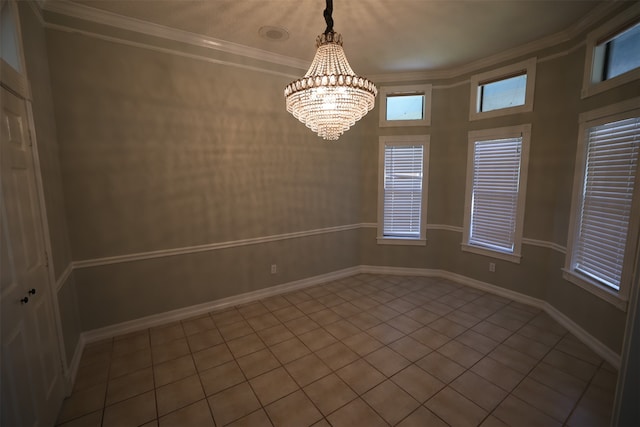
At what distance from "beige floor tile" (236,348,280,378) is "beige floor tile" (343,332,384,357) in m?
0.72

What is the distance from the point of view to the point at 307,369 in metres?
2.32

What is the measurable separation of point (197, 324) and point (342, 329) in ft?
5.16

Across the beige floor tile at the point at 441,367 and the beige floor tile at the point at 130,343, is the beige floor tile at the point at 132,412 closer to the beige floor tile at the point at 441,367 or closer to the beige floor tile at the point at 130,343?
the beige floor tile at the point at 130,343

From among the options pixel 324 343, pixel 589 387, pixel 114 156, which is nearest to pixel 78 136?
pixel 114 156

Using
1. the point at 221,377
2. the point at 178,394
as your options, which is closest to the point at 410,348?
the point at 221,377

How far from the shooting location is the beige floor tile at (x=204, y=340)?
2.64 metres

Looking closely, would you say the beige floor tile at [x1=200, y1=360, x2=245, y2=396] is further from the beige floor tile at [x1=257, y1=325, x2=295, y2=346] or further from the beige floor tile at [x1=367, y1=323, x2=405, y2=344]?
the beige floor tile at [x1=367, y1=323, x2=405, y2=344]

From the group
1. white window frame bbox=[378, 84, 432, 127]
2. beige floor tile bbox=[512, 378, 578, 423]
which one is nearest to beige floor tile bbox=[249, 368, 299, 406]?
beige floor tile bbox=[512, 378, 578, 423]

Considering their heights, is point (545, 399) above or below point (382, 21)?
below

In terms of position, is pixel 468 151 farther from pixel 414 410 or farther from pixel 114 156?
pixel 114 156

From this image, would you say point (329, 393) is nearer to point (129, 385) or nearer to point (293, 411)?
point (293, 411)

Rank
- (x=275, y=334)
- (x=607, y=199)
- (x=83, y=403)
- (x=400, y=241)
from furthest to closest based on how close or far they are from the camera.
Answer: (x=400, y=241) < (x=275, y=334) < (x=607, y=199) < (x=83, y=403)

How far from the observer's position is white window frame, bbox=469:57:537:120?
3.18 meters

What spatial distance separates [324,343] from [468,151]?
10.2 feet
